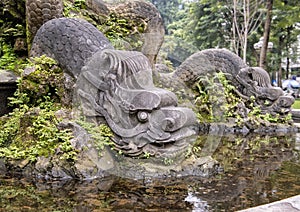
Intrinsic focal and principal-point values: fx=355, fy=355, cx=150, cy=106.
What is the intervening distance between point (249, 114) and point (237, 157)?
8.94ft

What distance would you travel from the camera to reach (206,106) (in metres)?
6.76

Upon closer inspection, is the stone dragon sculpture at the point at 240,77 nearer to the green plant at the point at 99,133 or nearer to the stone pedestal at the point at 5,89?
the stone pedestal at the point at 5,89

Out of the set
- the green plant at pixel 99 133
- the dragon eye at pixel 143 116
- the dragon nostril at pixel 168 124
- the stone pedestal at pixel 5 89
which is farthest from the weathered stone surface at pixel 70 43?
the dragon nostril at pixel 168 124

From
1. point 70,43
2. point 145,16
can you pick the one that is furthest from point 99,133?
point 145,16

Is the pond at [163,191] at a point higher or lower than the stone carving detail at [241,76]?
lower

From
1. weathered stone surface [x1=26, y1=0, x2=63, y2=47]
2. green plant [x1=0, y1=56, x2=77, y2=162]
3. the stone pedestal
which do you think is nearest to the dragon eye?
green plant [x1=0, y1=56, x2=77, y2=162]

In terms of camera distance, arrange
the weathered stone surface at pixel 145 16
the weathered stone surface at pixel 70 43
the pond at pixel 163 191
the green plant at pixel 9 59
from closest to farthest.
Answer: the pond at pixel 163 191, the weathered stone surface at pixel 70 43, the green plant at pixel 9 59, the weathered stone surface at pixel 145 16

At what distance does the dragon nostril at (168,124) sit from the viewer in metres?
3.16

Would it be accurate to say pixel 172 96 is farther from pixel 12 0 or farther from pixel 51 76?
pixel 12 0

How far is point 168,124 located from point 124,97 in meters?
0.51

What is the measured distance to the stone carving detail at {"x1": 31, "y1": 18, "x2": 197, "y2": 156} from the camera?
321 centimetres

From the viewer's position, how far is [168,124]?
3170mm

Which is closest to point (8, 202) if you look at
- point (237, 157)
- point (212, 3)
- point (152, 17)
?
point (237, 157)

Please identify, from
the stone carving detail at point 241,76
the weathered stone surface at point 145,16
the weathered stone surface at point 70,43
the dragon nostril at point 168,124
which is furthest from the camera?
the stone carving detail at point 241,76
